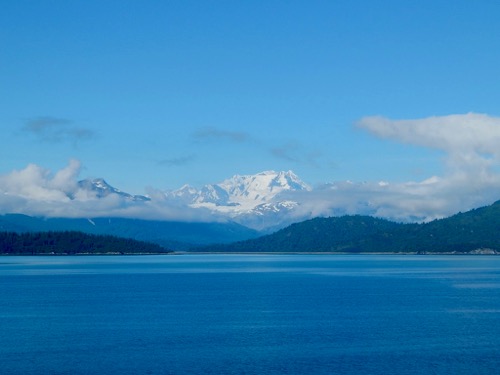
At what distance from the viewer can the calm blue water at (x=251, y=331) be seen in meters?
75.3

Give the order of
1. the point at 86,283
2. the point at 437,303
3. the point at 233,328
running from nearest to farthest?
the point at 233,328
the point at 437,303
the point at 86,283

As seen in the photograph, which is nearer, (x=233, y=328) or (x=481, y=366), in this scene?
(x=481, y=366)

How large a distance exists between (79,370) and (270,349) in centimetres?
2101

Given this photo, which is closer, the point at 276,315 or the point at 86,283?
the point at 276,315

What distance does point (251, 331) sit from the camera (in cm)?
9581

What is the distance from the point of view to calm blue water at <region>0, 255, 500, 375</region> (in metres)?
75.3

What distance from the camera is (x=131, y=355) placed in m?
80.3

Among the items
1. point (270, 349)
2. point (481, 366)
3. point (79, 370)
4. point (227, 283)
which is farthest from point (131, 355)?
point (227, 283)

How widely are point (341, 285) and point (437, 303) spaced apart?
4827 cm

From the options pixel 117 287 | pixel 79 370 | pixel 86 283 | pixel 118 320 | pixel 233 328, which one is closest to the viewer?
pixel 79 370

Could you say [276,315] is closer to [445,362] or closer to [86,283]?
[445,362]

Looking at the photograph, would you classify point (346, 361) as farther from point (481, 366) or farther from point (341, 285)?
point (341, 285)

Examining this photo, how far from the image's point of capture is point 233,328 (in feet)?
323

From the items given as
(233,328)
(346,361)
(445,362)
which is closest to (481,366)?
(445,362)
